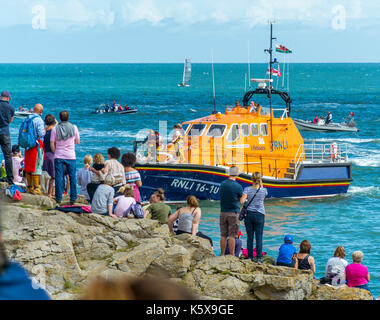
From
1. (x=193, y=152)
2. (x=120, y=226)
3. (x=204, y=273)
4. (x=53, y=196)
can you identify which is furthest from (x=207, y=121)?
(x=204, y=273)

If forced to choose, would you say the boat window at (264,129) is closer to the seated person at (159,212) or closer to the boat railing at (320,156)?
the boat railing at (320,156)

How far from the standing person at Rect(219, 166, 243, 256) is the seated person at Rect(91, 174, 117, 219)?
1.70 meters

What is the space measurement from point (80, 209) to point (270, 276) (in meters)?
3.36

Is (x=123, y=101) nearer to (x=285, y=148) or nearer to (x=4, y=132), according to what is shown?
(x=285, y=148)

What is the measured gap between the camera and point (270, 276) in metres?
7.50

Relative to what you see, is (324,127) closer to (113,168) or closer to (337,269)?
(113,168)

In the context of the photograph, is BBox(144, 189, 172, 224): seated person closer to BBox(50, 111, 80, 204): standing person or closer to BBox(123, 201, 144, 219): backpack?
BBox(123, 201, 144, 219): backpack

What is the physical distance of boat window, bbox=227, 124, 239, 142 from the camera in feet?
62.0

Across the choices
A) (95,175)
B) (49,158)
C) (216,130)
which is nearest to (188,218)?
(95,175)

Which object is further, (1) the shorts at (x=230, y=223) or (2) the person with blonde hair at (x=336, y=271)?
(1) the shorts at (x=230, y=223)

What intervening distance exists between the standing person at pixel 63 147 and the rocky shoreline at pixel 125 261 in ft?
3.40

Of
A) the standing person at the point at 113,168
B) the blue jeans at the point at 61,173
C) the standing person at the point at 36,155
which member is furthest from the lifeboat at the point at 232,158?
the blue jeans at the point at 61,173

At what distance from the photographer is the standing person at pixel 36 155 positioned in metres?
10.0

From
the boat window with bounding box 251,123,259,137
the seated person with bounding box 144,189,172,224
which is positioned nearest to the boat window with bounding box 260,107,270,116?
the boat window with bounding box 251,123,259,137
